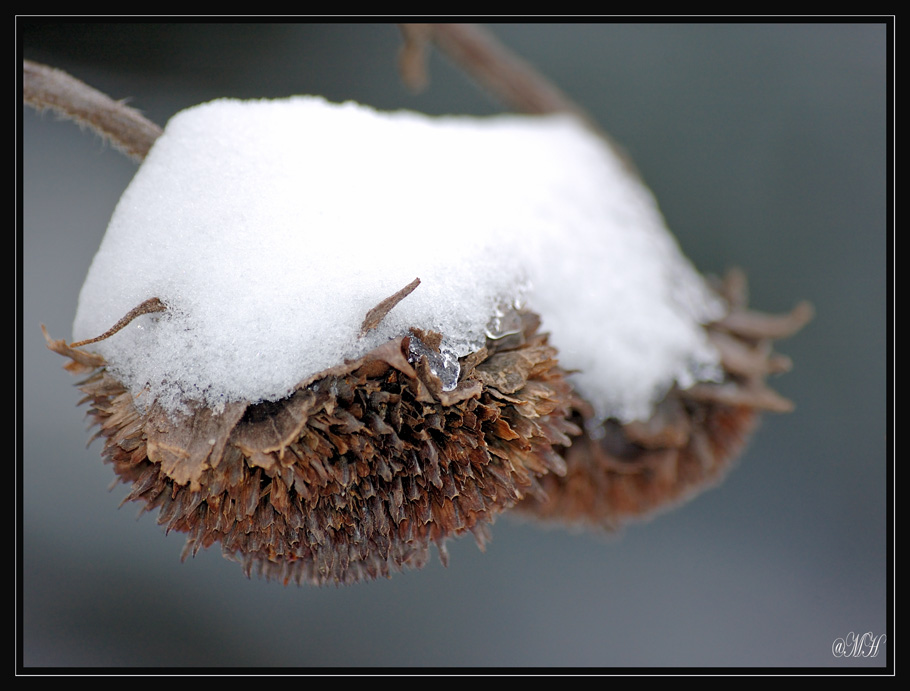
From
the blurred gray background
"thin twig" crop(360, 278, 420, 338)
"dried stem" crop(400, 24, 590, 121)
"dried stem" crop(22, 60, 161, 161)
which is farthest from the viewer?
the blurred gray background

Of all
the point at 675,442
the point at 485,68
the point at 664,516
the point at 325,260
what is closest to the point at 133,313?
the point at 325,260

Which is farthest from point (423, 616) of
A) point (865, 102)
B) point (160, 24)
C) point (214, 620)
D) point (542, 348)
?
point (865, 102)

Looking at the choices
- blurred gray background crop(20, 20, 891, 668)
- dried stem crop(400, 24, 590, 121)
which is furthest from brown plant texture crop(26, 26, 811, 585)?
blurred gray background crop(20, 20, 891, 668)

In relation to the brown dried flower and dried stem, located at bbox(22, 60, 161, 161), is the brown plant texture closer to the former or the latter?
dried stem, located at bbox(22, 60, 161, 161)

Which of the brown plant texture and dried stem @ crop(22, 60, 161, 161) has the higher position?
dried stem @ crop(22, 60, 161, 161)

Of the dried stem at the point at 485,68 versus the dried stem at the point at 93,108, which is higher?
the dried stem at the point at 485,68

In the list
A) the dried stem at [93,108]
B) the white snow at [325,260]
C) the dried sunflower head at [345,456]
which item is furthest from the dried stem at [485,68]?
the dried sunflower head at [345,456]

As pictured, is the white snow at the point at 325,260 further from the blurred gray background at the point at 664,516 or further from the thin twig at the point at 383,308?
the blurred gray background at the point at 664,516
